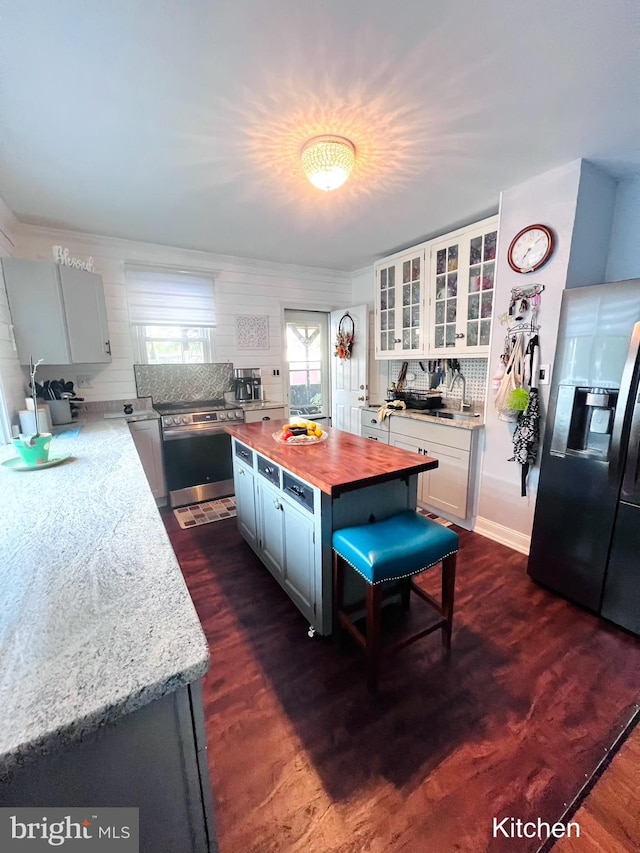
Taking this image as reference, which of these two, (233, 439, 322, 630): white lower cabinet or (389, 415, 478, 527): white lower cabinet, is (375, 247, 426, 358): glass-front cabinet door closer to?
(389, 415, 478, 527): white lower cabinet

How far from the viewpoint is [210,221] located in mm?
2885

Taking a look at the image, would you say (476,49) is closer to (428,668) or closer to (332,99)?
(332,99)

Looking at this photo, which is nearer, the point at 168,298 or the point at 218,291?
the point at 168,298

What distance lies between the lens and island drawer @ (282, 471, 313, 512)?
5.58 ft

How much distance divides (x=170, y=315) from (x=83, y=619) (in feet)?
11.3

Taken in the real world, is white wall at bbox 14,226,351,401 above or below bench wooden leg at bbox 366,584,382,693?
above

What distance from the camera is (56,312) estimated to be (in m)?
2.81

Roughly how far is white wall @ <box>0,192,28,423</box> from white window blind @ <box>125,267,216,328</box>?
876 millimetres

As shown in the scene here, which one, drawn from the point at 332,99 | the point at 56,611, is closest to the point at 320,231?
the point at 332,99

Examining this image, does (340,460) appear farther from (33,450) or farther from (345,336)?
(345,336)

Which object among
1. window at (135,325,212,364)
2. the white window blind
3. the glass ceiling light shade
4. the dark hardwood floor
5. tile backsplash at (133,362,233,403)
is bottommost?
the dark hardwood floor

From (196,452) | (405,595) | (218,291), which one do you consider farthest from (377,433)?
(218,291)

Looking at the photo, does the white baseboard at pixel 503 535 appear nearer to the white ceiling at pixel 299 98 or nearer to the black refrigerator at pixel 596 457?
the black refrigerator at pixel 596 457

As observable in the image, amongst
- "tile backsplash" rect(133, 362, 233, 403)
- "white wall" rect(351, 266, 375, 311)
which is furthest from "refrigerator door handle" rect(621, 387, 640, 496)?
"tile backsplash" rect(133, 362, 233, 403)
